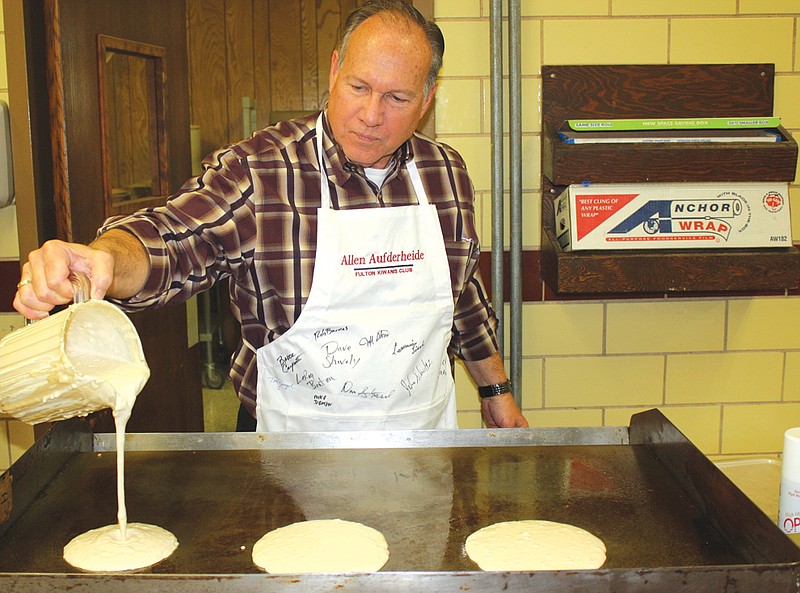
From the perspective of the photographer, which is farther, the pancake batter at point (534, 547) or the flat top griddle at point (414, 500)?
the pancake batter at point (534, 547)

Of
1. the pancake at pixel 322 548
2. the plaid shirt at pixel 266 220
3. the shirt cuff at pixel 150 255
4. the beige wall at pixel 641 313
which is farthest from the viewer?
the beige wall at pixel 641 313

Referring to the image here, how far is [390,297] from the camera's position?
2.00 meters

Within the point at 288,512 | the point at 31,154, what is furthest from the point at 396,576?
the point at 31,154

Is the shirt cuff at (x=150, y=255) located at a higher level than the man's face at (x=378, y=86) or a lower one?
lower

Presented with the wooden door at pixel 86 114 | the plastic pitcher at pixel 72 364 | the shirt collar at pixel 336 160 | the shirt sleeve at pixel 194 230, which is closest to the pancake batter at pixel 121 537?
the plastic pitcher at pixel 72 364

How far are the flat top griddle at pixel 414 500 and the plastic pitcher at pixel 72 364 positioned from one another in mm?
266

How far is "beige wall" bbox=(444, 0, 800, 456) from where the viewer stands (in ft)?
8.48

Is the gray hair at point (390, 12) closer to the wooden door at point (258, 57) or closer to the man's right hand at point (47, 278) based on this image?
the man's right hand at point (47, 278)

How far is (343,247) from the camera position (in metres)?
1.97

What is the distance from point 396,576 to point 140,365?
1.85 feet

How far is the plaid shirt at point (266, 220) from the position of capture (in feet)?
5.93

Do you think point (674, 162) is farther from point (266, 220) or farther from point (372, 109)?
point (266, 220)

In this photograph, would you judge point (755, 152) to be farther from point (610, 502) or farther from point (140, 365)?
point (140, 365)

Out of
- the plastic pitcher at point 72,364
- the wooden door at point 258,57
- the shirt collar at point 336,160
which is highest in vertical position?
the wooden door at point 258,57
